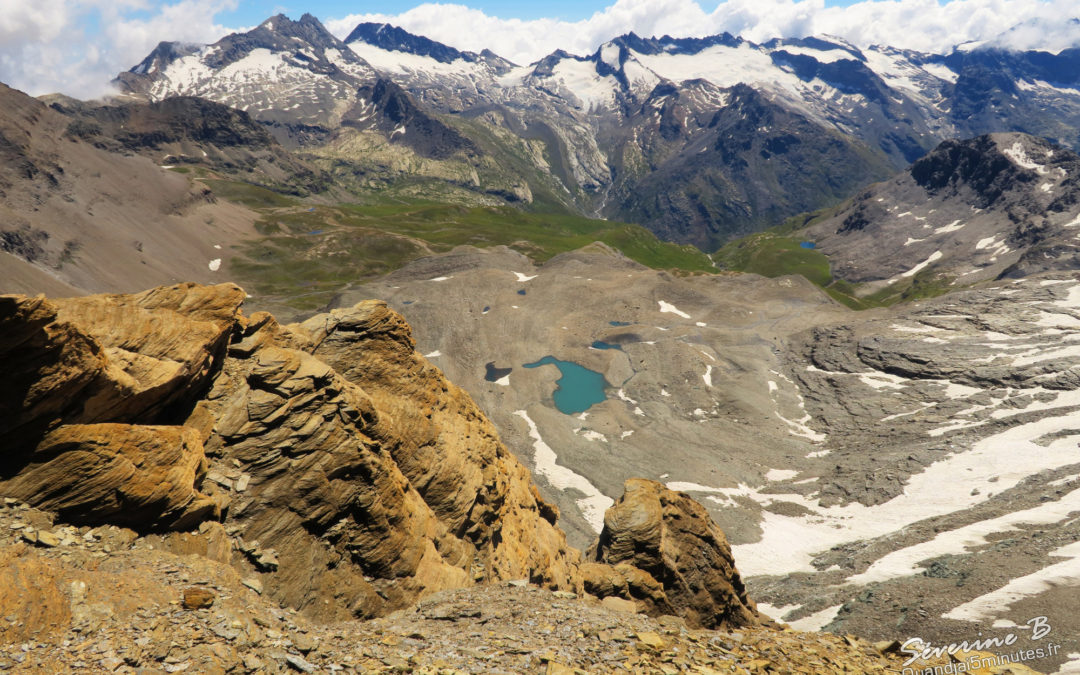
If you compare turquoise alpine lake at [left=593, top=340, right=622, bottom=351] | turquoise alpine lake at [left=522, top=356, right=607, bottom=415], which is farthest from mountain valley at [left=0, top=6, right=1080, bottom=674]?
turquoise alpine lake at [left=593, top=340, right=622, bottom=351]

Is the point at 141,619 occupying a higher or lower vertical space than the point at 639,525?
lower

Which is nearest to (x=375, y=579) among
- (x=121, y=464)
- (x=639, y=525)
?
(x=121, y=464)

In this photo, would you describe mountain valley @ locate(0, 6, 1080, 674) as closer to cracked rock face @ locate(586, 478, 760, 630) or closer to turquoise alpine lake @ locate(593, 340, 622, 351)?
cracked rock face @ locate(586, 478, 760, 630)

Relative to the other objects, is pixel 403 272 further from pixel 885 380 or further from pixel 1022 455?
pixel 1022 455

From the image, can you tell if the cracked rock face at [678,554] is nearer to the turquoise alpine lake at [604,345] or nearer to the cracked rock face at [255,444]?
the cracked rock face at [255,444]

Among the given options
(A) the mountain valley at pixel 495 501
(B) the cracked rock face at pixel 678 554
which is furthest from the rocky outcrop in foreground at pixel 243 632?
(B) the cracked rock face at pixel 678 554
